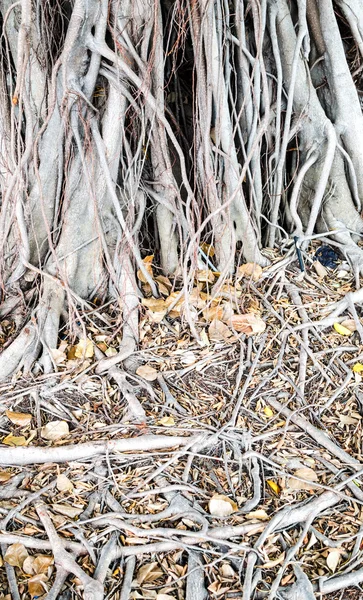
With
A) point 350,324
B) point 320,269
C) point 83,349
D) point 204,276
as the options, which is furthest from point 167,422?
point 320,269

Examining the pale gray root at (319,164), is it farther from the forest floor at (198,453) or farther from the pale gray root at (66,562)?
the pale gray root at (66,562)

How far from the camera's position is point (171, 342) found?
1.85m

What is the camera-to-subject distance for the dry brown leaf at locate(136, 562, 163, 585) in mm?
1205

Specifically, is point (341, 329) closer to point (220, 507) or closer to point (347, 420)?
point (347, 420)

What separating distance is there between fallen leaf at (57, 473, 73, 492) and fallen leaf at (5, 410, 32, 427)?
0.79 feet

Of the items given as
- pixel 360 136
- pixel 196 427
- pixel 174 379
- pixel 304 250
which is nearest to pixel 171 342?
pixel 174 379

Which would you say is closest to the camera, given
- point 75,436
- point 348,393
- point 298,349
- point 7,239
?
point 75,436

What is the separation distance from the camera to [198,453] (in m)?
1.50

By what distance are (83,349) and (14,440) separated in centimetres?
37

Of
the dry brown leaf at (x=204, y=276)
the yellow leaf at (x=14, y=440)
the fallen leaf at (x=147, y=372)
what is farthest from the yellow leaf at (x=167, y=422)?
the dry brown leaf at (x=204, y=276)

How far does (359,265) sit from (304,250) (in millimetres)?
229

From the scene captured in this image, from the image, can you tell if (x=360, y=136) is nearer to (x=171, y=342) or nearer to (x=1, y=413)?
(x=171, y=342)

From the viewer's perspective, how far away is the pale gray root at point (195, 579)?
117 centimetres

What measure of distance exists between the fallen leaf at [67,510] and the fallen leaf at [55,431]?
9.1 inches
